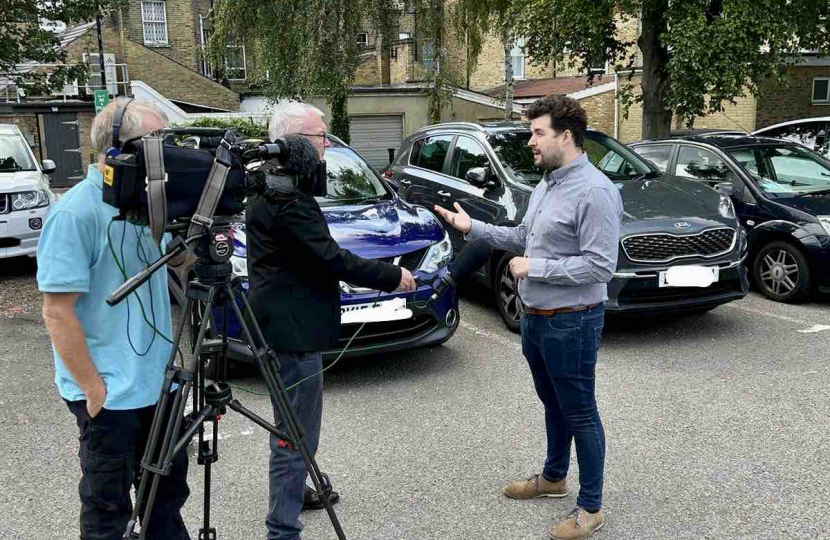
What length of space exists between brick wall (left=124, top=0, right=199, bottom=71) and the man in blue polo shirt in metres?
33.2

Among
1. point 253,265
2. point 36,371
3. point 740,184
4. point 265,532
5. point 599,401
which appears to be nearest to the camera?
point 253,265

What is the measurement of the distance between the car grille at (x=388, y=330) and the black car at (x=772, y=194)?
12.8 feet

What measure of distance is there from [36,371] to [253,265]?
367cm

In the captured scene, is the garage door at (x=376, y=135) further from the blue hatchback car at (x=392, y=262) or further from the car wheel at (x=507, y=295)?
the blue hatchback car at (x=392, y=262)

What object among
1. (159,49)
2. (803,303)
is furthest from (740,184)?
(159,49)

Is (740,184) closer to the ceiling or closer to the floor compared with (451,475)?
closer to the ceiling

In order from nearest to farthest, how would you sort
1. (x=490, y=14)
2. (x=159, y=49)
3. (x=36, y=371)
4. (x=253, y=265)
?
(x=253, y=265) → (x=36, y=371) → (x=490, y=14) → (x=159, y=49)

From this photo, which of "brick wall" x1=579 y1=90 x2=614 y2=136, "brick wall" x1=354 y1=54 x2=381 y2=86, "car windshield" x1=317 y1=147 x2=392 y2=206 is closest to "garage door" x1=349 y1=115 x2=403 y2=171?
"brick wall" x1=354 y1=54 x2=381 y2=86

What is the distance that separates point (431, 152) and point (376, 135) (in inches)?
699

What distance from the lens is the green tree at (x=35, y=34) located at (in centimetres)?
1209

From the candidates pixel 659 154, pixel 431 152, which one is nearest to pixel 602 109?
pixel 659 154

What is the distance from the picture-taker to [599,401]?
16.7 ft

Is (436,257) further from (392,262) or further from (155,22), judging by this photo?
(155,22)

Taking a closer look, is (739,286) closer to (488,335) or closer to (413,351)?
(488,335)
